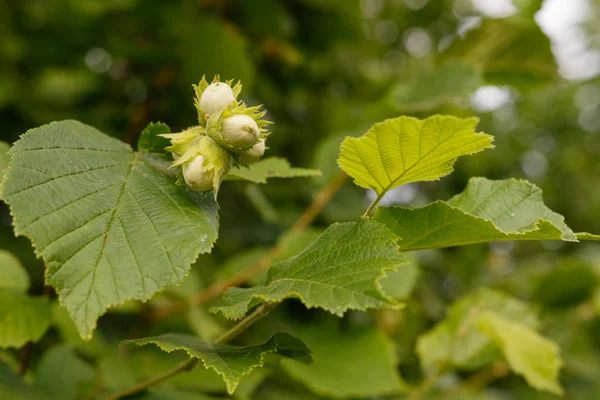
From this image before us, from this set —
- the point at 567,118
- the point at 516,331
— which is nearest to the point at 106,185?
the point at 516,331

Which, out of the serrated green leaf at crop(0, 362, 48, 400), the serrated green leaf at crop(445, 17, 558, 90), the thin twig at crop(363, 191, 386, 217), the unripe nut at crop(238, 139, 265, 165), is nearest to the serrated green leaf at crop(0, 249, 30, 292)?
the serrated green leaf at crop(0, 362, 48, 400)

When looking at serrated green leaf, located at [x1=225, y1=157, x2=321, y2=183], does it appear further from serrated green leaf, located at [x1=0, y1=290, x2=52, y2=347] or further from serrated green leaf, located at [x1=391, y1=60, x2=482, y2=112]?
serrated green leaf, located at [x1=391, y1=60, x2=482, y2=112]

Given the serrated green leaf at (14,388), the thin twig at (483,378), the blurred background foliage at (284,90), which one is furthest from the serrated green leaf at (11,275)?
the thin twig at (483,378)

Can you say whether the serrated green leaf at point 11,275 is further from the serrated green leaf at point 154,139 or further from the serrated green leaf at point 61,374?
the serrated green leaf at point 154,139

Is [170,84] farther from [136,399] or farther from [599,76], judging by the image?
[599,76]

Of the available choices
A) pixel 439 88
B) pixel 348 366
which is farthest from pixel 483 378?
pixel 439 88
